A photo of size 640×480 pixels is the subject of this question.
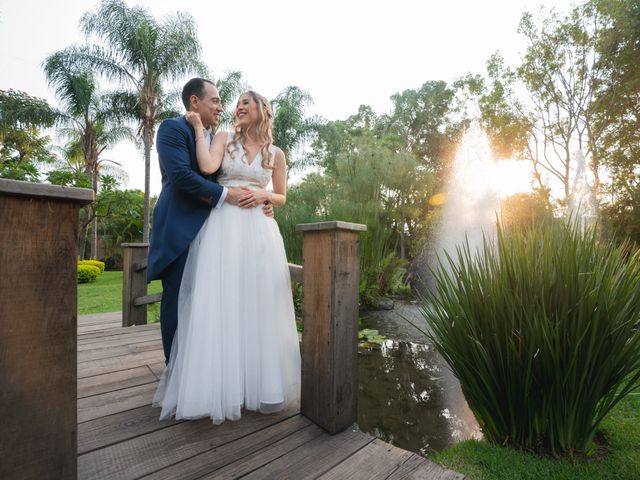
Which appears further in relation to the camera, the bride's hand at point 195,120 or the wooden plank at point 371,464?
the bride's hand at point 195,120

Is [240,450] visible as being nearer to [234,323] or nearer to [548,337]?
[234,323]

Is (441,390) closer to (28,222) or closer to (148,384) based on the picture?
(148,384)

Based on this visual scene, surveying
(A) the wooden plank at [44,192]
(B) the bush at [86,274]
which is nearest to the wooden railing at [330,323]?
(A) the wooden plank at [44,192]

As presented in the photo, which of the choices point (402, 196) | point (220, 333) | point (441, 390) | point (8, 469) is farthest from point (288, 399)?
point (402, 196)

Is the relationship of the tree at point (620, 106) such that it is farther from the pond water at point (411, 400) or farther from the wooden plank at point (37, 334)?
the wooden plank at point (37, 334)

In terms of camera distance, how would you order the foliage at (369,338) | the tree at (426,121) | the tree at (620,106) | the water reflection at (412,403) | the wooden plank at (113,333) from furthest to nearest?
the tree at (426,121), the tree at (620,106), the foliage at (369,338), the wooden plank at (113,333), the water reflection at (412,403)

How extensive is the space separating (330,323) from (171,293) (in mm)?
876

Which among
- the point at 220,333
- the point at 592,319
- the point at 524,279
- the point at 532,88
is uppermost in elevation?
the point at 532,88

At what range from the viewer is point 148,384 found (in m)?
2.04

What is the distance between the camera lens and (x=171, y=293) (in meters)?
1.81

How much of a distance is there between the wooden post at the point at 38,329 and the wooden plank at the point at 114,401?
83 centimetres

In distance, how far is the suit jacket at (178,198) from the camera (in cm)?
168

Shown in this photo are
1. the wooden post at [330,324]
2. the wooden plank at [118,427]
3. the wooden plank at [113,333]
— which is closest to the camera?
the wooden plank at [118,427]

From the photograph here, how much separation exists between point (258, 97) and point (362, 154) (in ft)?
25.8
